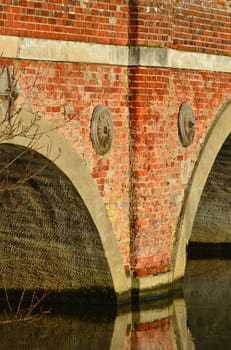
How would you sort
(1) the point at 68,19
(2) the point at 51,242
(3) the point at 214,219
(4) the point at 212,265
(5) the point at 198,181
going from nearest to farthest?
(1) the point at 68,19 < (2) the point at 51,242 < (5) the point at 198,181 < (4) the point at 212,265 < (3) the point at 214,219

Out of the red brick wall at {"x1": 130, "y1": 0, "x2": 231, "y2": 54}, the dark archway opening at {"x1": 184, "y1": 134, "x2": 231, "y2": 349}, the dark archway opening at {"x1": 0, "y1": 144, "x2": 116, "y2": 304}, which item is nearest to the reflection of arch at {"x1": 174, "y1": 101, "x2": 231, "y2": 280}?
the dark archway opening at {"x1": 184, "y1": 134, "x2": 231, "y2": 349}

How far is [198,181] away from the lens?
468 inches

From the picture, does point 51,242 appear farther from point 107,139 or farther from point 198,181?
point 198,181

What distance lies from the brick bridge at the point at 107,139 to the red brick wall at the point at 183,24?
0.7 inches

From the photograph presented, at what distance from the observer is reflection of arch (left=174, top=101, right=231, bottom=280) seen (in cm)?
1154

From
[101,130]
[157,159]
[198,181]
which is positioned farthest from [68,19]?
[198,181]

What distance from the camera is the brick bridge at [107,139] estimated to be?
31.2ft

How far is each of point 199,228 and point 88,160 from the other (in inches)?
201

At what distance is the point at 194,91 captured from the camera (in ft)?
39.0

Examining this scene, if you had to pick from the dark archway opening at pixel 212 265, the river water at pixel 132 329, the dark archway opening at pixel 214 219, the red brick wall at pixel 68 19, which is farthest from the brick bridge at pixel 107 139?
the dark archway opening at pixel 214 219

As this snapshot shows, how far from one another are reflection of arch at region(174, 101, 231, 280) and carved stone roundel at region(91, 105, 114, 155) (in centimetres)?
156

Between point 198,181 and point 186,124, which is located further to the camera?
point 198,181

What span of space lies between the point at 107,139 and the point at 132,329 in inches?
67.0

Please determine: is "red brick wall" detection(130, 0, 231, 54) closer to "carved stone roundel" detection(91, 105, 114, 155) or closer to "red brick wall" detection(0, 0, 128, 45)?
"red brick wall" detection(0, 0, 128, 45)
